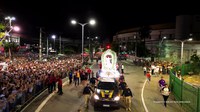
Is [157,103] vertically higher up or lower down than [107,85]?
lower down

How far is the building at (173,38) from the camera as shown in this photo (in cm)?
5106

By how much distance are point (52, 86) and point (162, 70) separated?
2106cm

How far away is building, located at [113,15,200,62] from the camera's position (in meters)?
51.1

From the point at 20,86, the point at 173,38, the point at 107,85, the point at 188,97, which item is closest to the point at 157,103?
the point at 188,97

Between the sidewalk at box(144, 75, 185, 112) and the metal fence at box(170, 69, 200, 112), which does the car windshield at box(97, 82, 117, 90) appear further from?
the metal fence at box(170, 69, 200, 112)

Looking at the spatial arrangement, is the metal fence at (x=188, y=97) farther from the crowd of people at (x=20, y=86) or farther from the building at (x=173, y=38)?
the building at (x=173, y=38)

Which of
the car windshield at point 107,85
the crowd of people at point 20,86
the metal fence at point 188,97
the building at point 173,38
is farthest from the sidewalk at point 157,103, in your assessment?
the building at point 173,38

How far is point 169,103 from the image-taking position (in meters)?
16.8

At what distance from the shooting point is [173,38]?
242ft

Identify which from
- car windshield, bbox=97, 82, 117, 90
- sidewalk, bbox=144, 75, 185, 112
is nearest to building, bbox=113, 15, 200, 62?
sidewalk, bbox=144, 75, 185, 112

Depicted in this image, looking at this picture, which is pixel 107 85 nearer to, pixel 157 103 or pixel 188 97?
pixel 157 103

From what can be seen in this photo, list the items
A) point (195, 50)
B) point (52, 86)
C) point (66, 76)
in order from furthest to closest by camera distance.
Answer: point (195, 50) → point (66, 76) → point (52, 86)

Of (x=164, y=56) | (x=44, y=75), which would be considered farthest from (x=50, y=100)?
(x=164, y=56)

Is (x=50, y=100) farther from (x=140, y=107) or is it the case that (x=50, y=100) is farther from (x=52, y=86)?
(x=140, y=107)
